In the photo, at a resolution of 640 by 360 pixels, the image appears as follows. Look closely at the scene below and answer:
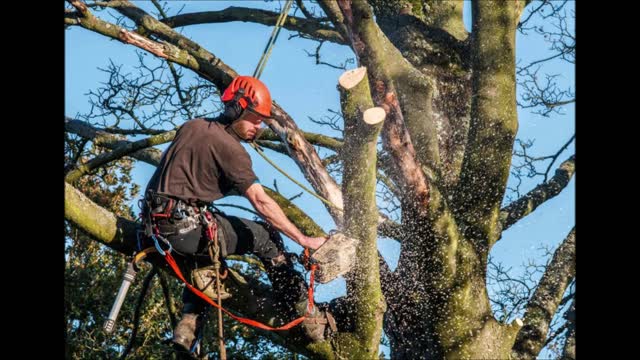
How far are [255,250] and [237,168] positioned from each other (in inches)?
21.7

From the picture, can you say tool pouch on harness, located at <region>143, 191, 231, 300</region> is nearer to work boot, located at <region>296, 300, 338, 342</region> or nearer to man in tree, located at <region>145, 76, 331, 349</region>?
man in tree, located at <region>145, 76, 331, 349</region>

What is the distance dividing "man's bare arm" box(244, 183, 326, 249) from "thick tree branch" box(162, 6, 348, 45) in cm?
350

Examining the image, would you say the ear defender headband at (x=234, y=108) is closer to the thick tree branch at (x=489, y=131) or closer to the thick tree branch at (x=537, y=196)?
the thick tree branch at (x=489, y=131)

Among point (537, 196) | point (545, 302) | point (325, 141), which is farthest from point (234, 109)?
point (537, 196)

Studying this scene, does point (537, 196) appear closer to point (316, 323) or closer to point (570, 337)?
point (570, 337)

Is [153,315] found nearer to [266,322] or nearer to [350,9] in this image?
[266,322]

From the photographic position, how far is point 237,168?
5.79 m

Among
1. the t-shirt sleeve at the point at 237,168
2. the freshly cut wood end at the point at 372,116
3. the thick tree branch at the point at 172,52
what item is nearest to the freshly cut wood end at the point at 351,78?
the freshly cut wood end at the point at 372,116

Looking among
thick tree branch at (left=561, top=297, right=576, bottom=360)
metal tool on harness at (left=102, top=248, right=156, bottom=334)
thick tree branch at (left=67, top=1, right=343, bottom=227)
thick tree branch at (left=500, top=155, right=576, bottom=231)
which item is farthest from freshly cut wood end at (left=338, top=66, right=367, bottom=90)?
thick tree branch at (left=561, top=297, right=576, bottom=360)

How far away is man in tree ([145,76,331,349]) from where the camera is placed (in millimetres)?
5777
